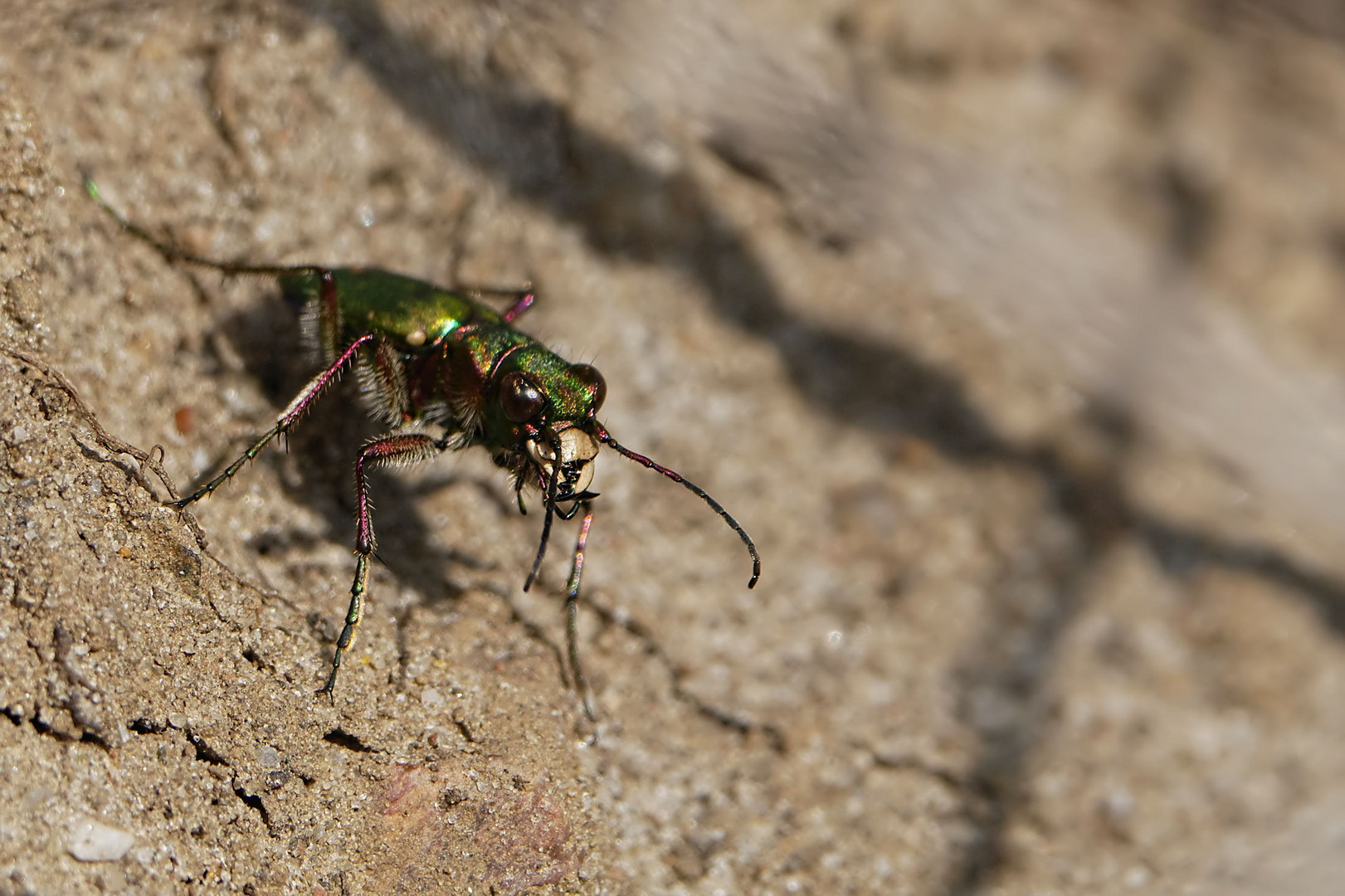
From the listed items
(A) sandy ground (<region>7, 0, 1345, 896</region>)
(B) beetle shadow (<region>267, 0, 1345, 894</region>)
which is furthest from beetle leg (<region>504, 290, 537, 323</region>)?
(B) beetle shadow (<region>267, 0, 1345, 894</region>)

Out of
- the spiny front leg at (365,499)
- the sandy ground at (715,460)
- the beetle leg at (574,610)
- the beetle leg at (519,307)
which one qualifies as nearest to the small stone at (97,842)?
the sandy ground at (715,460)

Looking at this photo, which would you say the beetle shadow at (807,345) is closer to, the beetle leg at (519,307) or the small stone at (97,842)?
the beetle leg at (519,307)

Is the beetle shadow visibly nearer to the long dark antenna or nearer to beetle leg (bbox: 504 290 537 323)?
beetle leg (bbox: 504 290 537 323)

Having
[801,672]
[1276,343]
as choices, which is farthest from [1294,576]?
[801,672]

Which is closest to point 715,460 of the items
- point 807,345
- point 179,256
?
point 807,345

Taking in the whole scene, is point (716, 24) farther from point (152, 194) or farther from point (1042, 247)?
point (152, 194)

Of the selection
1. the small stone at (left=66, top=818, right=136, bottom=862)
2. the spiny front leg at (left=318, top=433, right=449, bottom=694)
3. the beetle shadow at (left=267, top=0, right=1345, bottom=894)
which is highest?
the beetle shadow at (left=267, top=0, right=1345, bottom=894)
